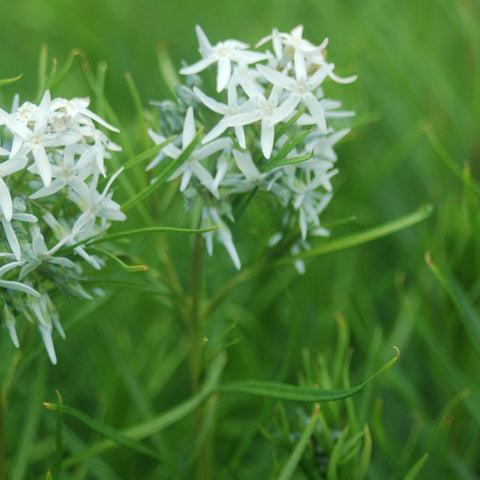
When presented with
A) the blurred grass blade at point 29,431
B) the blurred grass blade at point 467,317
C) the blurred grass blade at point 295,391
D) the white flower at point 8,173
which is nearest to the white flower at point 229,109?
the white flower at point 8,173

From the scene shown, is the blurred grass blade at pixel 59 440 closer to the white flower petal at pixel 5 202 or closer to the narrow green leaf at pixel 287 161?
the white flower petal at pixel 5 202

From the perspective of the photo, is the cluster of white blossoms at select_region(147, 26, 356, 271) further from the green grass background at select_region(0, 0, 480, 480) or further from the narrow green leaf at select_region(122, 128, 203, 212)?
the green grass background at select_region(0, 0, 480, 480)

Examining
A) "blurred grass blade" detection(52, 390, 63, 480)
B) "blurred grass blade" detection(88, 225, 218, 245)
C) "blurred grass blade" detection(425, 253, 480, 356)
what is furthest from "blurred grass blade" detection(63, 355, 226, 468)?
"blurred grass blade" detection(425, 253, 480, 356)

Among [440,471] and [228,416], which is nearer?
[440,471]

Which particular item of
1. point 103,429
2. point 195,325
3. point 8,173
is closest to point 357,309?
point 195,325

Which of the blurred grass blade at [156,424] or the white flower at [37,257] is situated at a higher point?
the white flower at [37,257]

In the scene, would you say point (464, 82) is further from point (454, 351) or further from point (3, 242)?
point (3, 242)

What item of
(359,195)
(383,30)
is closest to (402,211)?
(359,195)

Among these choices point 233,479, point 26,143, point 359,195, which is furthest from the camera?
point 359,195
